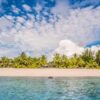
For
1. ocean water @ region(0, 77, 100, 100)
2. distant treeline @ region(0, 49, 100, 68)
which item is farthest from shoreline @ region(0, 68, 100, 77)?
ocean water @ region(0, 77, 100, 100)

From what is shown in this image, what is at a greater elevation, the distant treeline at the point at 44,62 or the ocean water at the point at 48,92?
the distant treeline at the point at 44,62

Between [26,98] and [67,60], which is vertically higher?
[67,60]

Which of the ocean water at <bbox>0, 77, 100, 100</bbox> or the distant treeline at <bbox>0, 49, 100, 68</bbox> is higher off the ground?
the distant treeline at <bbox>0, 49, 100, 68</bbox>

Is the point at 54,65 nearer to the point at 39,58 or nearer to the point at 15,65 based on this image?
the point at 39,58

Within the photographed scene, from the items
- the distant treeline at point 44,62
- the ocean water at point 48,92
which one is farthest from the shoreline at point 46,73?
the ocean water at point 48,92

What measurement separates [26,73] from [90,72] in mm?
21133

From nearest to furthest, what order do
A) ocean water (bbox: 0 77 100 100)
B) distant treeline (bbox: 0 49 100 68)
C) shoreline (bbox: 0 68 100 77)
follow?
ocean water (bbox: 0 77 100 100)
shoreline (bbox: 0 68 100 77)
distant treeline (bbox: 0 49 100 68)

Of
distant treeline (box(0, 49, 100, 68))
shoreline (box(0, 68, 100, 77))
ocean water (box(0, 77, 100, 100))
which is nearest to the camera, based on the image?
ocean water (box(0, 77, 100, 100))

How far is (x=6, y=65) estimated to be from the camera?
103 meters

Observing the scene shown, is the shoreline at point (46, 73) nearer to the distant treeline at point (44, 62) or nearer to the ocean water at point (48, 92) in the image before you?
the distant treeline at point (44, 62)

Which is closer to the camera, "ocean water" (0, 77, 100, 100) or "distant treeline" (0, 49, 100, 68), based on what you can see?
"ocean water" (0, 77, 100, 100)

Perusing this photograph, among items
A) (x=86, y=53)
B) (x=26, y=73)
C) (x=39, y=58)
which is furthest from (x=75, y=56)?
(x=26, y=73)

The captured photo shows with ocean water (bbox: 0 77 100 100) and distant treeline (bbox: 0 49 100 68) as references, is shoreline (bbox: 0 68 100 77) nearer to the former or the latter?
distant treeline (bbox: 0 49 100 68)

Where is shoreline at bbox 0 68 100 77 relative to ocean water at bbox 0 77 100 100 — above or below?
above
